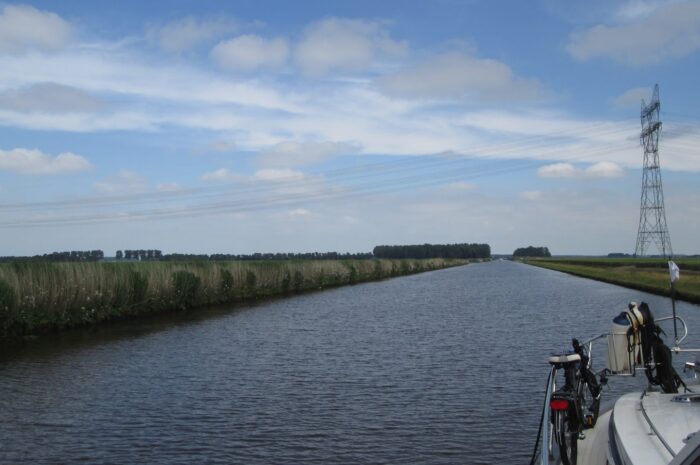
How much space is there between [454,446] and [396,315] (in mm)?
21406

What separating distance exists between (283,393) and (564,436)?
8.17 metres

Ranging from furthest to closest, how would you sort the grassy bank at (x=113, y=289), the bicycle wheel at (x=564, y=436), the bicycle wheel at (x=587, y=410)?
the grassy bank at (x=113, y=289), the bicycle wheel at (x=587, y=410), the bicycle wheel at (x=564, y=436)

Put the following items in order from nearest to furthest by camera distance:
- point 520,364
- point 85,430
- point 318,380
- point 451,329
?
point 85,430 < point 318,380 < point 520,364 < point 451,329

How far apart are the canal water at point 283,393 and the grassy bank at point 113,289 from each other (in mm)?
1363

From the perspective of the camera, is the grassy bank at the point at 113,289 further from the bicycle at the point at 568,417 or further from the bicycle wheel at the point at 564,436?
the bicycle wheel at the point at 564,436

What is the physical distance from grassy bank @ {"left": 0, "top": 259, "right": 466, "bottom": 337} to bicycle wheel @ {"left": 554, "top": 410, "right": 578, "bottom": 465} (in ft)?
63.8

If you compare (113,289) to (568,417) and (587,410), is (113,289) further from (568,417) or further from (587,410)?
(568,417)

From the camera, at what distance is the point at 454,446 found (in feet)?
34.4

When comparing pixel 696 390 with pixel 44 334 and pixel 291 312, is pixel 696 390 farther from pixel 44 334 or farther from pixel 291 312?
pixel 291 312

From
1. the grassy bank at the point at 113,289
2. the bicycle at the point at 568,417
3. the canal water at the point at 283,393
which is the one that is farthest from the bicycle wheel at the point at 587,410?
the grassy bank at the point at 113,289

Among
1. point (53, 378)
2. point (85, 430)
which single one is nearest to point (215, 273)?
point (53, 378)

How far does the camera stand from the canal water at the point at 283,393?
10.5 m

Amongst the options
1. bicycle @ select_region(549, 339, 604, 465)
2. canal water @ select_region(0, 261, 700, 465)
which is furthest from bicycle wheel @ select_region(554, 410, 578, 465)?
canal water @ select_region(0, 261, 700, 465)

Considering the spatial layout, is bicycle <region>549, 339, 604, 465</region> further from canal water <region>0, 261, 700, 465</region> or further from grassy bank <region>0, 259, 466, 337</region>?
grassy bank <region>0, 259, 466, 337</region>
